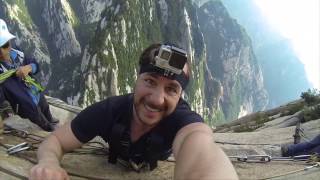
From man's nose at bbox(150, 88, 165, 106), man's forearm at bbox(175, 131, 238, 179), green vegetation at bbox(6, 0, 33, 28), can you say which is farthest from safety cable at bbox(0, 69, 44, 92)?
green vegetation at bbox(6, 0, 33, 28)

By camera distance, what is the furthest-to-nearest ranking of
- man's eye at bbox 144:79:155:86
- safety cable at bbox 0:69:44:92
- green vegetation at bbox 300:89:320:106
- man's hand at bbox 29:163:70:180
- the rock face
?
1. the rock face
2. green vegetation at bbox 300:89:320:106
3. safety cable at bbox 0:69:44:92
4. man's eye at bbox 144:79:155:86
5. man's hand at bbox 29:163:70:180

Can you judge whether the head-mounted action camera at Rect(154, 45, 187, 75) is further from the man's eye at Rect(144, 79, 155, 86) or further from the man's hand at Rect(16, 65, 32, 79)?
the man's hand at Rect(16, 65, 32, 79)

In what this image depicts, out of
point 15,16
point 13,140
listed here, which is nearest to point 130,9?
point 15,16

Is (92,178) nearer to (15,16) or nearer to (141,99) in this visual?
(141,99)

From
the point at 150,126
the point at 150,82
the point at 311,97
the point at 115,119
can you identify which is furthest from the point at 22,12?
the point at 150,82

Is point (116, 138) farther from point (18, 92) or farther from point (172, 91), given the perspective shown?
point (18, 92)

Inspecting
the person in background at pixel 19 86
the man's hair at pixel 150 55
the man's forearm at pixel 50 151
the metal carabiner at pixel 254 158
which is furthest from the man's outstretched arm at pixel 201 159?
the person in background at pixel 19 86
